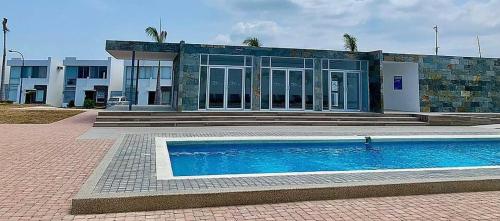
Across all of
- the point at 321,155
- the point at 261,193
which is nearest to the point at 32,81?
the point at 321,155

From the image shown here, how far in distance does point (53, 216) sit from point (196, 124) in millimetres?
11521

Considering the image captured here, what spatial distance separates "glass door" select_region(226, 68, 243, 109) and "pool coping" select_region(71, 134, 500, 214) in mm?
12962

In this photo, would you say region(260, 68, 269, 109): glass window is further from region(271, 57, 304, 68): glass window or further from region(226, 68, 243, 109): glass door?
region(226, 68, 243, 109): glass door

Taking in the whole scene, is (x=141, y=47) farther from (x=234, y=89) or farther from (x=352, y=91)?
(x=352, y=91)

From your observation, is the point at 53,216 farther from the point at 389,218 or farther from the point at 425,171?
the point at 425,171

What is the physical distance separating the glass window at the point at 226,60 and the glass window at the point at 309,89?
3.88 m

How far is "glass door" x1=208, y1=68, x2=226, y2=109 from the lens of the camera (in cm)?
1828

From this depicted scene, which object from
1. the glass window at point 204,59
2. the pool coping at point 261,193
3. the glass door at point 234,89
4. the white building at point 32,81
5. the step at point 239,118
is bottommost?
the pool coping at point 261,193

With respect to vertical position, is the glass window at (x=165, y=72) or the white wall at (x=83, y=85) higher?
the glass window at (x=165, y=72)

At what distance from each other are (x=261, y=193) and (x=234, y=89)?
1419 centimetres

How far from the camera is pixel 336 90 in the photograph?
1995 centimetres

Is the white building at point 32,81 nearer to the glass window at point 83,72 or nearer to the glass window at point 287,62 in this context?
the glass window at point 83,72

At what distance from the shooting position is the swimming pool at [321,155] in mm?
8211

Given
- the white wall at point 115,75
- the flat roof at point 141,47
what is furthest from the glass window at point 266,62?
the white wall at point 115,75
